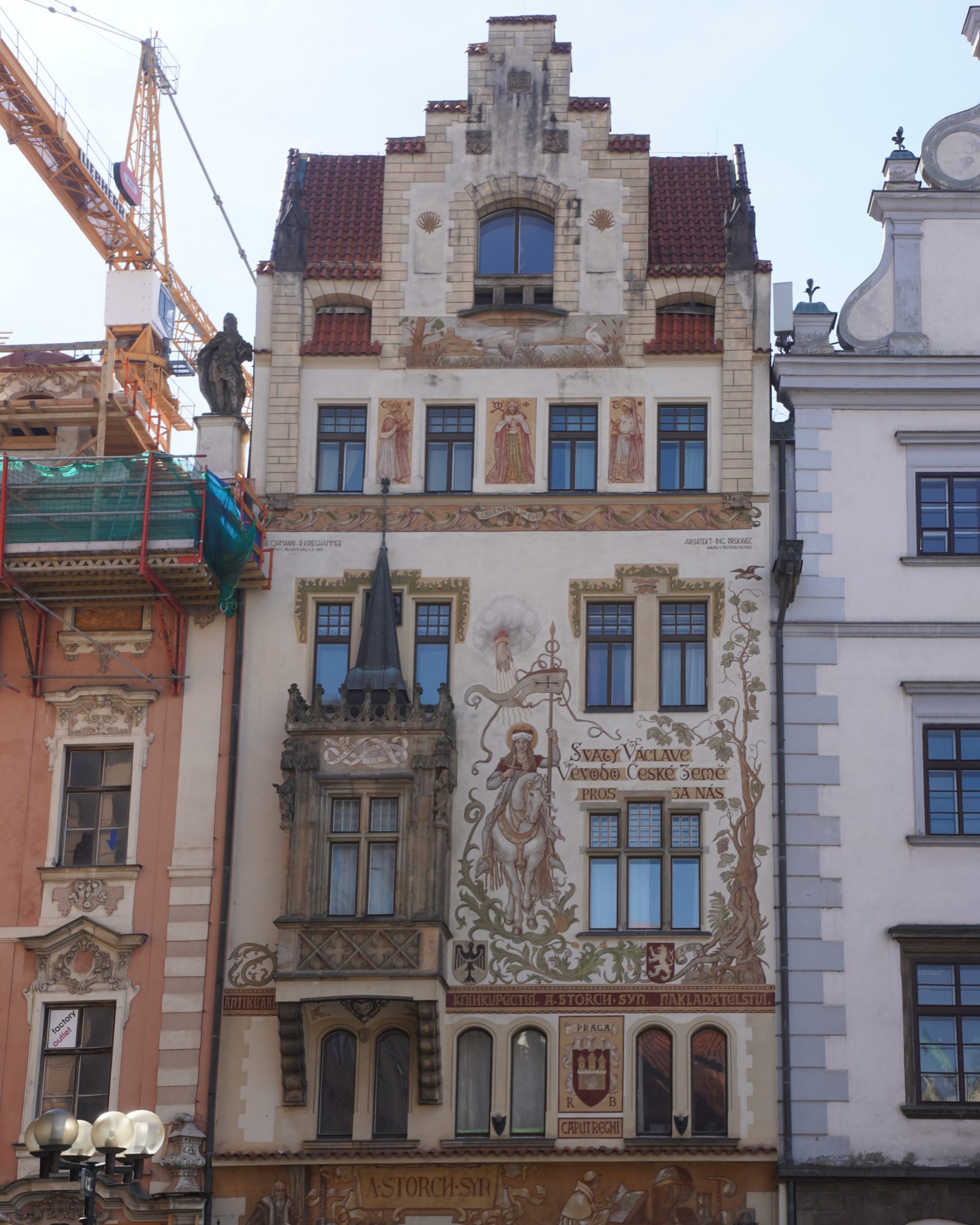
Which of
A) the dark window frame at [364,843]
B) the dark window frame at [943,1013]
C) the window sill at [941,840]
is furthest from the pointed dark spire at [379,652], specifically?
the dark window frame at [943,1013]

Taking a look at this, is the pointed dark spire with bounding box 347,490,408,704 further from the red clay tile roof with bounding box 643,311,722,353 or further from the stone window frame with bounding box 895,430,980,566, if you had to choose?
the stone window frame with bounding box 895,430,980,566

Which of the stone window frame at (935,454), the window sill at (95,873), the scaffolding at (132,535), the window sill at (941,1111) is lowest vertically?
the window sill at (941,1111)

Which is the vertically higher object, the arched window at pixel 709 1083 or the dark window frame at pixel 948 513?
the dark window frame at pixel 948 513

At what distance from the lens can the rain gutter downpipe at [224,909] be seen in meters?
30.0

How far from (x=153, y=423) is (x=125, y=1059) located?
27359 mm

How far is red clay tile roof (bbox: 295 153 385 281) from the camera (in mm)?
34750

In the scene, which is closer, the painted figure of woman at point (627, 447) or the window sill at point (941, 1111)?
the window sill at point (941, 1111)

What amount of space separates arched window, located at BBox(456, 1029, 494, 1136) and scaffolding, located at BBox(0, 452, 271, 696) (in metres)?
6.98

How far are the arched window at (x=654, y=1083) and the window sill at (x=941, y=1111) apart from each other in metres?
3.27

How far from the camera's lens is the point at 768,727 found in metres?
31.8

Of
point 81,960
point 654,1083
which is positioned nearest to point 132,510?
point 81,960

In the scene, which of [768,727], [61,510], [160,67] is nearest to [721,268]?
[768,727]

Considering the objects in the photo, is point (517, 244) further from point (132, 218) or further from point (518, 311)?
point (132, 218)

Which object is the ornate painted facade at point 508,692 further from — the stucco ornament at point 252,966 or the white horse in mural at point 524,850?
the stucco ornament at point 252,966
